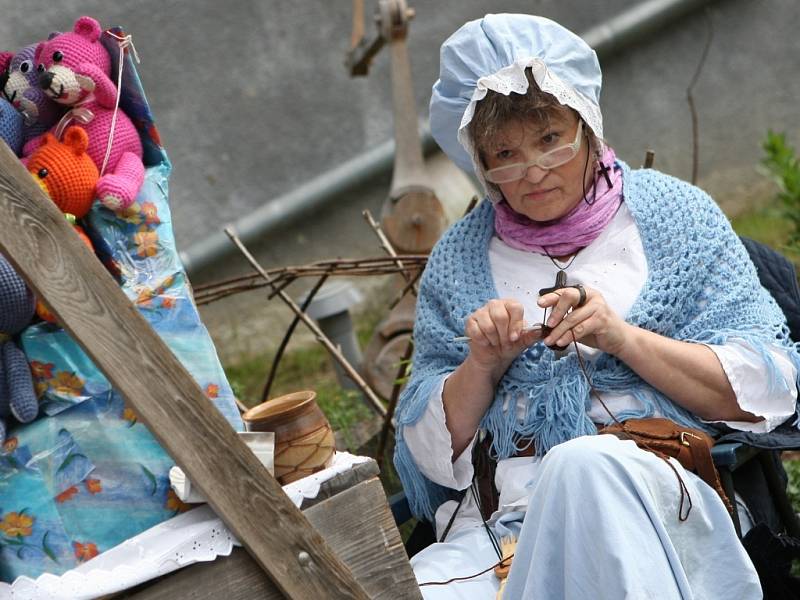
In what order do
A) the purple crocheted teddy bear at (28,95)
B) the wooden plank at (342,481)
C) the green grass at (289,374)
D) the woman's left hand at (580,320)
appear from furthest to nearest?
1. the green grass at (289,374)
2. the woman's left hand at (580,320)
3. the purple crocheted teddy bear at (28,95)
4. the wooden plank at (342,481)

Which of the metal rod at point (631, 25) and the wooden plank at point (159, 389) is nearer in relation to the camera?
the wooden plank at point (159, 389)

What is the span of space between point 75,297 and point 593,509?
959mm

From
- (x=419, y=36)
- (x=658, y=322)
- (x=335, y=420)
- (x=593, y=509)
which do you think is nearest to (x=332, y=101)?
(x=419, y=36)

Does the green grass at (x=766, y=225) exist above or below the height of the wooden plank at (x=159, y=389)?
below

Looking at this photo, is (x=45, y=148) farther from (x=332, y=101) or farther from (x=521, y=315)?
(x=332, y=101)

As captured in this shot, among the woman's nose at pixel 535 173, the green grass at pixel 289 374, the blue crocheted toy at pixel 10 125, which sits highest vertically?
the blue crocheted toy at pixel 10 125

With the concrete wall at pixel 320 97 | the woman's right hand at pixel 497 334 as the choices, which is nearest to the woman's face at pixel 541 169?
the woman's right hand at pixel 497 334

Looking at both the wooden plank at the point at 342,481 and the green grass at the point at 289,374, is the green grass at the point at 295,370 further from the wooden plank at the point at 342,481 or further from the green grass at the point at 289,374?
the wooden plank at the point at 342,481

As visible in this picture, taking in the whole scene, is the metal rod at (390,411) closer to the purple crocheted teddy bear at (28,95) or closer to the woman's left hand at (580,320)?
the woman's left hand at (580,320)

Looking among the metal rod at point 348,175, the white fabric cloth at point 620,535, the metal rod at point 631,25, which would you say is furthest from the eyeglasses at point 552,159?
the metal rod at point 631,25

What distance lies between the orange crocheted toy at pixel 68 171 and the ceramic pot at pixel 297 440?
52 centimetres

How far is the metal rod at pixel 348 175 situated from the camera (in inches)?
224

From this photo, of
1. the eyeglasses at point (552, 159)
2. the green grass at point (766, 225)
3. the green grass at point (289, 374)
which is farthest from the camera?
the green grass at point (766, 225)

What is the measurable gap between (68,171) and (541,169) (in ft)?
3.44
